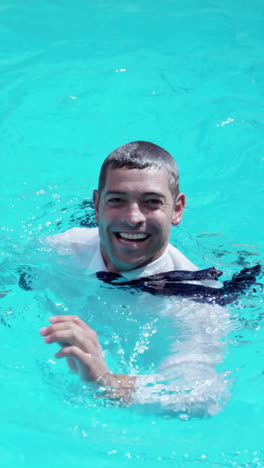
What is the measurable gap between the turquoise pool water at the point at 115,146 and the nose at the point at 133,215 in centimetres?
79

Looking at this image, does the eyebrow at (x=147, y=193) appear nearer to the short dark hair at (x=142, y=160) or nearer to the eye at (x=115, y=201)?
the eye at (x=115, y=201)

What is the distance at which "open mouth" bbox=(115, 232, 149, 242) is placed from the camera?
3744 millimetres

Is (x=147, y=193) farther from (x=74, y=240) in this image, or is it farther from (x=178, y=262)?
(x=74, y=240)

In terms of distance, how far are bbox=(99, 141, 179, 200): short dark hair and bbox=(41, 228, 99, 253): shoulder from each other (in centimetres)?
45

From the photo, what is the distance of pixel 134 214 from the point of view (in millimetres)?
3693

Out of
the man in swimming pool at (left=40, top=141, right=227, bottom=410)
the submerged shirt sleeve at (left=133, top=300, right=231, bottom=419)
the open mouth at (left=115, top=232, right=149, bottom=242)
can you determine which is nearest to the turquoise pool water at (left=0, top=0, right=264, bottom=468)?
the submerged shirt sleeve at (left=133, top=300, right=231, bottom=419)

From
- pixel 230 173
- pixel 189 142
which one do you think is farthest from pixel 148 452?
pixel 189 142

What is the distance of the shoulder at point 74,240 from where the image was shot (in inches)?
169

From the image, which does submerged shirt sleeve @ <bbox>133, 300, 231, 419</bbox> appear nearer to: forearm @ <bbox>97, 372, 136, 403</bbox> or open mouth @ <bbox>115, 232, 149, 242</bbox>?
forearm @ <bbox>97, 372, 136, 403</bbox>

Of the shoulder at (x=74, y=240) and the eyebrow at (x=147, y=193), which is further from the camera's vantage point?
the shoulder at (x=74, y=240)

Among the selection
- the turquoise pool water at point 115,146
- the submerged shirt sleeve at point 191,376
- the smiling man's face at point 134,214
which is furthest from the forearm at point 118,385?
the smiling man's face at point 134,214

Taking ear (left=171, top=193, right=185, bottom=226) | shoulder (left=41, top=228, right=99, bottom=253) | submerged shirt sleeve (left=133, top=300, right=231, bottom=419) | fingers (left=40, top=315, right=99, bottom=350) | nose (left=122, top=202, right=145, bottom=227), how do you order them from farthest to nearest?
shoulder (left=41, top=228, right=99, bottom=253)
ear (left=171, top=193, right=185, bottom=226)
nose (left=122, top=202, right=145, bottom=227)
submerged shirt sleeve (left=133, top=300, right=231, bottom=419)
fingers (left=40, top=315, right=99, bottom=350)

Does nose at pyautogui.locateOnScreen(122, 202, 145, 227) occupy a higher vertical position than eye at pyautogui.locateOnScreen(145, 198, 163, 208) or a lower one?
lower

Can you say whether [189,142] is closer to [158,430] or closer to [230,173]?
[230,173]
